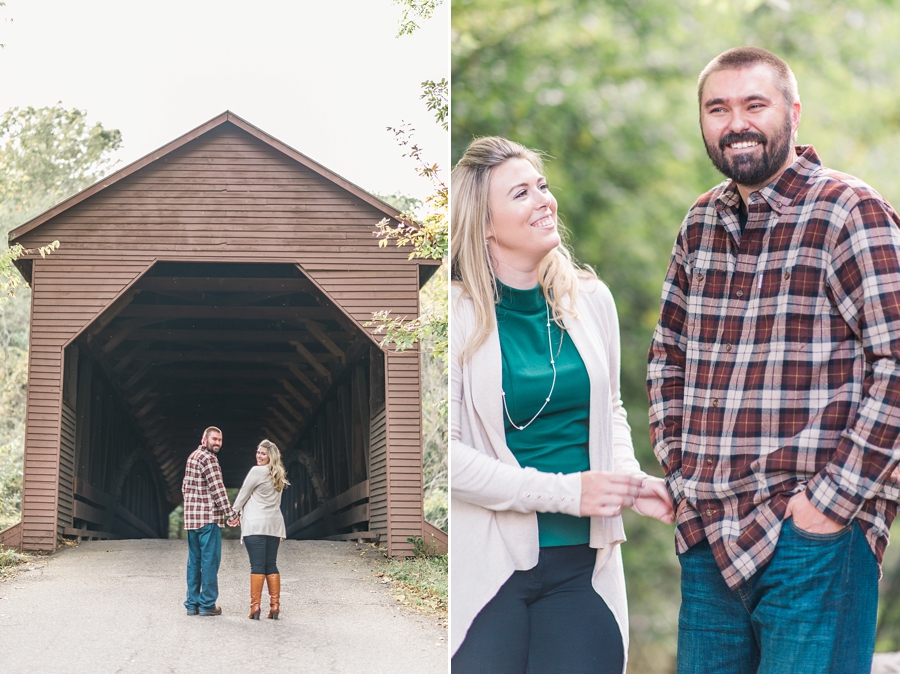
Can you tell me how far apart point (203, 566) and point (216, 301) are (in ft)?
3.77

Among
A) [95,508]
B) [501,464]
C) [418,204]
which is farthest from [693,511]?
[95,508]

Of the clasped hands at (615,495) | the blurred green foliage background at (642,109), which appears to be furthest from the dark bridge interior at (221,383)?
the clasped hands at (615,495)

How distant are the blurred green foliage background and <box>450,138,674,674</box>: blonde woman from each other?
3.16 feet

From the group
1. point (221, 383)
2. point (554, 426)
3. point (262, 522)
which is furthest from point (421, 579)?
point (554, 426)

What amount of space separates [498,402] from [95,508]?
3089 millimetres

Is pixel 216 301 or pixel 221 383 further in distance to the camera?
pixel 221 383

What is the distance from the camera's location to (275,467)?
401cm

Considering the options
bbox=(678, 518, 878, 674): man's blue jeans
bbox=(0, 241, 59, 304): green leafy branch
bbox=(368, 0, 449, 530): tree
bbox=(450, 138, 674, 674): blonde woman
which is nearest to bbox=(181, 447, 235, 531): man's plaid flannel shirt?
bbox=(368, 0, 449, 530): tree

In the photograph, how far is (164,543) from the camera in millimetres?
4090

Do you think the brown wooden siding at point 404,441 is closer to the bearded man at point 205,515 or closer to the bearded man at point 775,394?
the bearded man at point 205,515

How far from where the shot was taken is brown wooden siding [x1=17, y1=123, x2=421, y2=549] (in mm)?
4020

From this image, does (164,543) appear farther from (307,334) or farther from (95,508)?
(307,334)

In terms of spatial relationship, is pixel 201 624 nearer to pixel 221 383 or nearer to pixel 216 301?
pixel 221 383

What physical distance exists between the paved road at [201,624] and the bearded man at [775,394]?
1.86m
